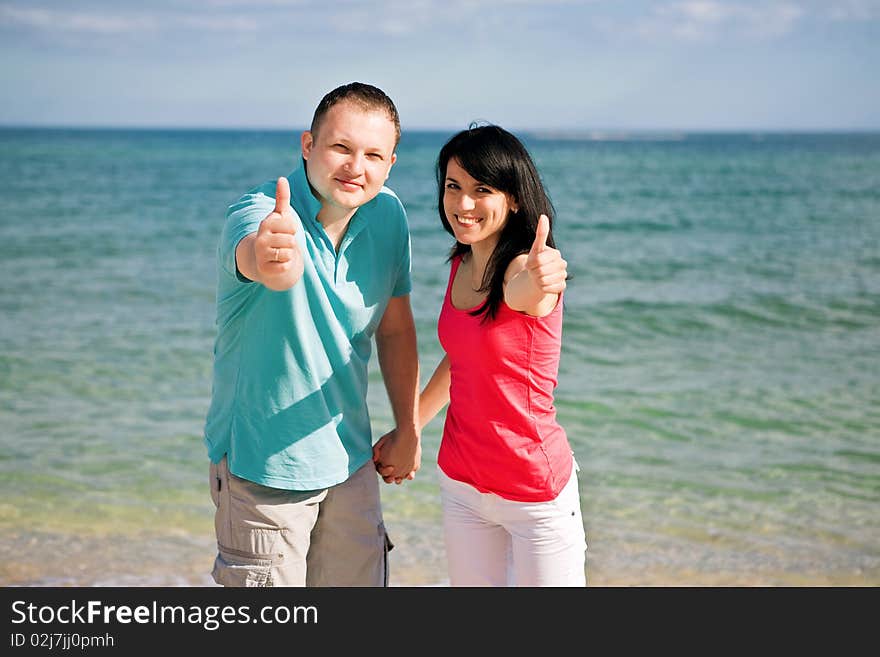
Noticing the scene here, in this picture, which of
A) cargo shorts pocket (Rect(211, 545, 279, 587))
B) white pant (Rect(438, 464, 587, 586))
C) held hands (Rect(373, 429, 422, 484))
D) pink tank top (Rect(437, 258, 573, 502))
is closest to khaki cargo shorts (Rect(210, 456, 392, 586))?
cargo shorts pocket (Rect(211, 545, 279, 587))

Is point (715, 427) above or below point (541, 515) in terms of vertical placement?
below

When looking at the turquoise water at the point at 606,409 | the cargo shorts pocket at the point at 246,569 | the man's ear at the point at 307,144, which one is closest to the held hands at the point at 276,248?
the man's ear at the point at 307,144

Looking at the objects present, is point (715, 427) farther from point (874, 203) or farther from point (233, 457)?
point (874, 203)

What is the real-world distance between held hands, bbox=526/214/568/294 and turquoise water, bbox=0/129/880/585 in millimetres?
2551

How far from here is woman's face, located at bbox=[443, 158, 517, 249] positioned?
2889mm

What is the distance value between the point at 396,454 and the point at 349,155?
102 centimetres

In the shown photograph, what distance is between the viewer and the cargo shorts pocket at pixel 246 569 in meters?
2.83

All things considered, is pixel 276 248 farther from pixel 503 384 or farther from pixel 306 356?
pixel 503 384

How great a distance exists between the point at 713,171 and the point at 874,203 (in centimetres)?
1686

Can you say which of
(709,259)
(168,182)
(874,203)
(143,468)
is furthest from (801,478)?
(168,182)

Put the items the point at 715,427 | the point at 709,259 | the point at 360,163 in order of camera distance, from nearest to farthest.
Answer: the point at 360,163
the point at 715,427
the point at 709,259

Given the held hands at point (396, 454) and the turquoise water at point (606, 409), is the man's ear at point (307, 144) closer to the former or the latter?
the held hands at point (396, 454)

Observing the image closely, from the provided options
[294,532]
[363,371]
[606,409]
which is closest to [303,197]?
[363,371]

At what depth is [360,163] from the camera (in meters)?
2.76
